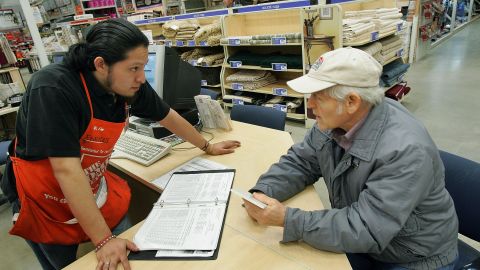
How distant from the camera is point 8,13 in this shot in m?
3.59

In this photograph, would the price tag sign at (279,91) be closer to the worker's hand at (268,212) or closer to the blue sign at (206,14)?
the blue sign at (206,14)

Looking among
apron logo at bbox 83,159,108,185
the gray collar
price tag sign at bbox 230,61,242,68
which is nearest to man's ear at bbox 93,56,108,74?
apron logo at bbox 83,159,108,185

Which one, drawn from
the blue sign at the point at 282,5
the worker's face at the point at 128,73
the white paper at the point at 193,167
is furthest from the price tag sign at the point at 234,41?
the worker's face at the point at 128,73

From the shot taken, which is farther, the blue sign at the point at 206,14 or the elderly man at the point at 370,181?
the blue sign at the point at 206,14

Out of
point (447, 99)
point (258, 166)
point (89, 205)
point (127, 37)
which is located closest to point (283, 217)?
point (258, 166)

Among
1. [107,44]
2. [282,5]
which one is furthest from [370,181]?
[282,5]

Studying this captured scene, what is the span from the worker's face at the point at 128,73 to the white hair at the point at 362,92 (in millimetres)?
683

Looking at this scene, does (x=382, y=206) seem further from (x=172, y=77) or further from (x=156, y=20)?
(x=156, y=20)

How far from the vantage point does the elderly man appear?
924 mm

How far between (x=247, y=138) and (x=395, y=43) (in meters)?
2.93

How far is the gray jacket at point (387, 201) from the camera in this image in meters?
0.92

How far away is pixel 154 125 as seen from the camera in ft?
6.66

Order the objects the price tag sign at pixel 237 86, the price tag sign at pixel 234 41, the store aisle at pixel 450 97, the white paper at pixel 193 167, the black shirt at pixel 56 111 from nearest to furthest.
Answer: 1. the black shirt at pixel 56 111
2. the white paper at pixel 193 167
3. the store aisle at pixel 450 97
4. the price tag sign at pixel 234 41
5. the price tag sign at pixel 237 86

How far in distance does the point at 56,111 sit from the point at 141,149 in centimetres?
81
